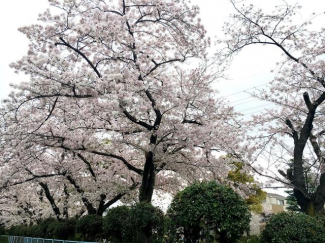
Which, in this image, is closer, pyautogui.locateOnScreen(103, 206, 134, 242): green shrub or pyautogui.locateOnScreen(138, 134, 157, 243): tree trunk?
pyautogui.locateOnScreen(103, 206, 134, 242): green shrub

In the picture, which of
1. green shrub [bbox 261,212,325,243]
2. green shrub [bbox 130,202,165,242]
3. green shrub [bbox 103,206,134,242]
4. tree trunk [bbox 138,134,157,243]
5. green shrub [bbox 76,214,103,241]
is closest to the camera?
green shrub [bbox 261,212,325,243]

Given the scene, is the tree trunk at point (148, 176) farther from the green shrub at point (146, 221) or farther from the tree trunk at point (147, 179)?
the green shrub at point (146, 221)

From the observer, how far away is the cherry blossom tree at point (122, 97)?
26.4 ft

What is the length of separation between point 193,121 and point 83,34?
15.0ft

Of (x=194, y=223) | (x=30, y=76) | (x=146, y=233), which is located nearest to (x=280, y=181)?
(x=194, y=223)

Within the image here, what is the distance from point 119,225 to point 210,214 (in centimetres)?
342

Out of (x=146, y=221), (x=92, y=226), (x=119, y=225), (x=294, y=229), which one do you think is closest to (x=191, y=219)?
(x=146, y=221)

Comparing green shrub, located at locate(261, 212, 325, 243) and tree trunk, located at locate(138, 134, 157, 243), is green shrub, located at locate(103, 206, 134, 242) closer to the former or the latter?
tree trunk, located at locate(138, 134, 157, 243)

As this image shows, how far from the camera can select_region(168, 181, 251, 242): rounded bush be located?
22.1 ft

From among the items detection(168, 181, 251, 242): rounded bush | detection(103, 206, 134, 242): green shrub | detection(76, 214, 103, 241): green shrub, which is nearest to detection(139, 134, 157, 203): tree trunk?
detection(103, 206, 134, 242): green shrub

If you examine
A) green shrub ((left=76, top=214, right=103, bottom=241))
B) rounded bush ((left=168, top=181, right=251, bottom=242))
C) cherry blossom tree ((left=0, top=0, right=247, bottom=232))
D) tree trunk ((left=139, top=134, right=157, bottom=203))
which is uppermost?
cherry blossom tree ((left=0, top=0, right=247, bottom=232))

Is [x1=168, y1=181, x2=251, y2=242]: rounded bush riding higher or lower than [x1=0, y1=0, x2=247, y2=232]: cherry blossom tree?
lower

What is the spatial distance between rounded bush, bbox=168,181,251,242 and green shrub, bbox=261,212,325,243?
0.66m

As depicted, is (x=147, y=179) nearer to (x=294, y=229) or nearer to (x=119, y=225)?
(x=119, y=225)
